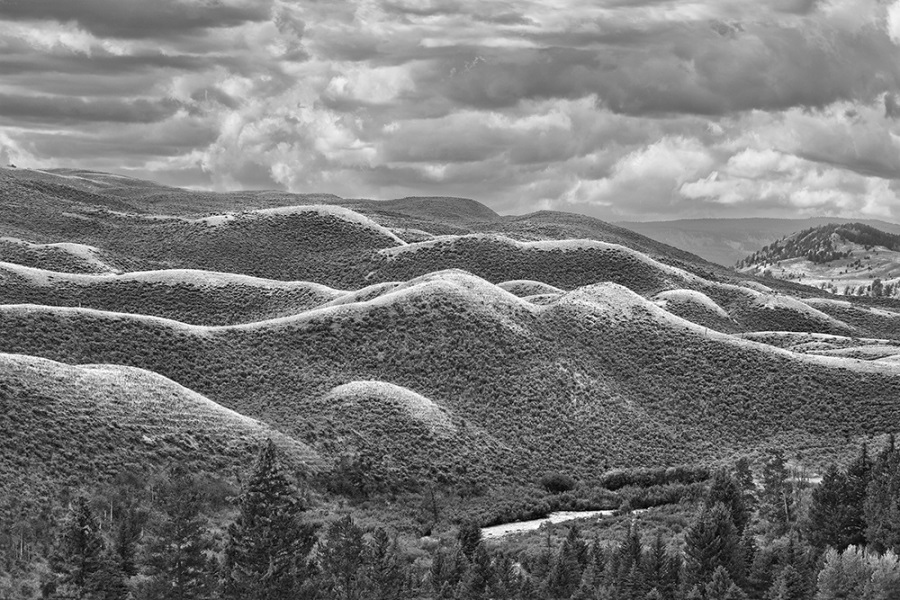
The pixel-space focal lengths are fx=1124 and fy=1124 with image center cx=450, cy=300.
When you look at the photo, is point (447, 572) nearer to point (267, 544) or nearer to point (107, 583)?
point (267, 544)

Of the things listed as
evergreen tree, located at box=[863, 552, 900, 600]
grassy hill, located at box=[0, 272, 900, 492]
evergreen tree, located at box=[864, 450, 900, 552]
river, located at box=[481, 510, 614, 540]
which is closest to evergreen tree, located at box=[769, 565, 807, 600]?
evergreen tree, located at box=[863, 552, 900, 600]

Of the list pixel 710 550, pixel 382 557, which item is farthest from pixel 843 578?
pixel 382 557

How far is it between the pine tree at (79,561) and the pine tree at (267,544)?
673cm

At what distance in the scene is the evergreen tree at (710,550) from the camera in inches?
2502

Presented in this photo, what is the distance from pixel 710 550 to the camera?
64500mm

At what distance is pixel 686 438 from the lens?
112250mm

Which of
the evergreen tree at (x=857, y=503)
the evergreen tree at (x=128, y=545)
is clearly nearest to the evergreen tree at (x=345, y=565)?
the evergreen tree at (x=128, y=545)

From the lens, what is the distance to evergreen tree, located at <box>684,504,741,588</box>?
6356 centimetres

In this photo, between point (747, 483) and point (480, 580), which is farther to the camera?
point (747, 483)

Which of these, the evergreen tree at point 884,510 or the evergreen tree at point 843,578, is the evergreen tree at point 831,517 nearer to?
the evergreen tree at point 884,510

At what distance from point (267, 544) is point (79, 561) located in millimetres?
9567

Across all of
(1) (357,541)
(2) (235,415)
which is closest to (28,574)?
(1) (357,541)

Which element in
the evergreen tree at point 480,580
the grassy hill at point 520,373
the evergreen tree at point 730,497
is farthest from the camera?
the grassy hill at point 520,373

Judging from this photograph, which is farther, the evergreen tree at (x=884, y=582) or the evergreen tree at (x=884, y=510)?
the evergreen tree at (x=884, y=510)
